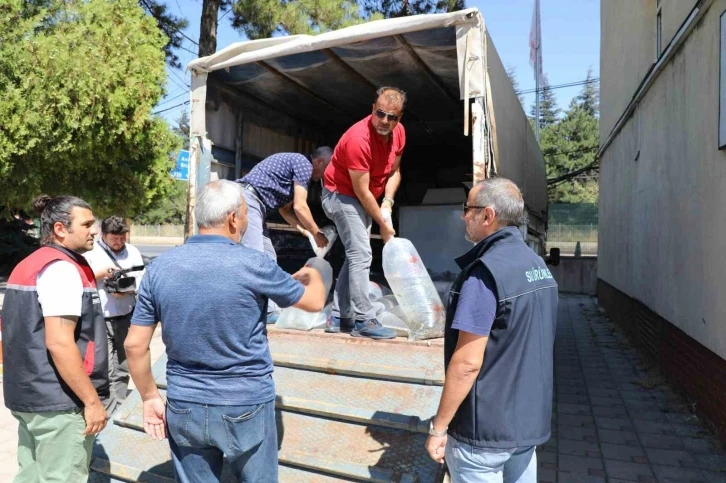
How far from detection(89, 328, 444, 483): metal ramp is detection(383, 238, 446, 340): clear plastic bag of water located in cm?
23

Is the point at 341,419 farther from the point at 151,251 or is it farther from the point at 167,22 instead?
the point at 151,251

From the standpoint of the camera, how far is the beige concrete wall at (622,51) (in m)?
7.24

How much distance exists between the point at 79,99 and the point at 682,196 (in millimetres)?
7144

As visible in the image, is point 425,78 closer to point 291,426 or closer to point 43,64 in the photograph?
point 291,426

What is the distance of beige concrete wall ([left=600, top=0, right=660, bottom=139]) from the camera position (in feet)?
23.8

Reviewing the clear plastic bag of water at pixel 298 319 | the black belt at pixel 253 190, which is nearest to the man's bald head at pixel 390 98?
the black belt at pixel 253 190

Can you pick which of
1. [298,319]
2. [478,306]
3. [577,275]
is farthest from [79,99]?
[577,275]

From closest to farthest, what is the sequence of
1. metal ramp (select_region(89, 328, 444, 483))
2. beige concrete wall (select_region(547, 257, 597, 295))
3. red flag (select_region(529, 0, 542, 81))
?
metal ramp (select_region(89, 328, 444, 483))
beige concrete wall (select_region(547, 257, 597, 295))
red flag (select_region(529, 0, 542, 81))

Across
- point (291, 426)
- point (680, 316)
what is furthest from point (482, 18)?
point (680, 316)

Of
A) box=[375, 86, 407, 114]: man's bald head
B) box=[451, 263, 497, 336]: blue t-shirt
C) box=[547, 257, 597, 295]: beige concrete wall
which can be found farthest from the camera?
box=[547, 257, 597, 295]: beige concrete wall

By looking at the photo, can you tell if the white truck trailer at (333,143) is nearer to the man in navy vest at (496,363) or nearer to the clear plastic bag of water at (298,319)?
the clear plastic bag of water at (298,319)

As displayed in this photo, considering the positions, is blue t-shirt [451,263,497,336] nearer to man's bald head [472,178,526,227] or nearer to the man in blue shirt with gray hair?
man's bald head [472,178,526,227]

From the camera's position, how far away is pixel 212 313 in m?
1.91

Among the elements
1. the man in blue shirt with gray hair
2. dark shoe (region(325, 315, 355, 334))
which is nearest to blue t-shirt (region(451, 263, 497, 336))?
the man in blue shirt with gray hair
